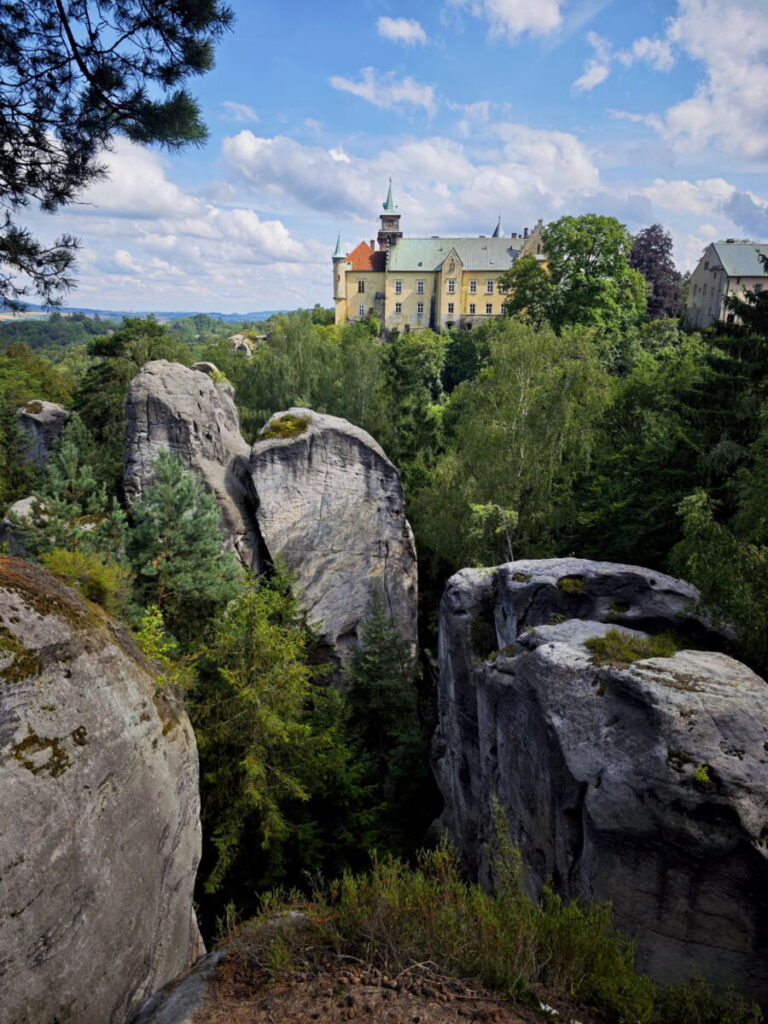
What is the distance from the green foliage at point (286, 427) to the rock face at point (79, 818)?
548 inches

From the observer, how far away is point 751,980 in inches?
251

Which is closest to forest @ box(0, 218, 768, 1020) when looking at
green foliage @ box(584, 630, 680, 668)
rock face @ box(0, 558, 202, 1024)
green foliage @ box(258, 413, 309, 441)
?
green foliage @ box(584, 630, 680, 668)

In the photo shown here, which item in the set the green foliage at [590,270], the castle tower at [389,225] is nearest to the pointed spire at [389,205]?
the castle tower at [389,225]

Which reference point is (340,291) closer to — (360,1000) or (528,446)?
(528,446)

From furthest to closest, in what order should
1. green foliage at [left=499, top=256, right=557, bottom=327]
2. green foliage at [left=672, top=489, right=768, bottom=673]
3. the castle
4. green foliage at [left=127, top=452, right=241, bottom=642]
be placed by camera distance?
the castle, green foliage at [left=499, top=256, right=557, bottom=327], green foliage at [left=127, top=452, right=241, bottom=642], green foliage at [left=672, top=489, right=768, bottom=673]

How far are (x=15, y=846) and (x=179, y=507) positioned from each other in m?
10.6

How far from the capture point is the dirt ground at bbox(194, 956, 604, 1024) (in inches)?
185

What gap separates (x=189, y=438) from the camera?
65.6 ft

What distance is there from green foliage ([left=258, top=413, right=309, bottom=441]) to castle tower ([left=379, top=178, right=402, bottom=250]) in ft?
204

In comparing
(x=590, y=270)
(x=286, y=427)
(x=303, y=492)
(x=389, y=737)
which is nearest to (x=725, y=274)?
(x=590, y=270)

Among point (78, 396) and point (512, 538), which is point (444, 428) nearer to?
point (512, 538)

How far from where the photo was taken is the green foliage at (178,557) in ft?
48.1

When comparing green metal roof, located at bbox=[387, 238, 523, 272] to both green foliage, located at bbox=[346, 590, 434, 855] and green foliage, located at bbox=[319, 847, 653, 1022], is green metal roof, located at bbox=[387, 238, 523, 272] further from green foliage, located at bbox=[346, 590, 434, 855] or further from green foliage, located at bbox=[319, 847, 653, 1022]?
green foliage, located at bbox=[319, 847, 653, 1022]

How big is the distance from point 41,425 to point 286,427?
15.8 meters
